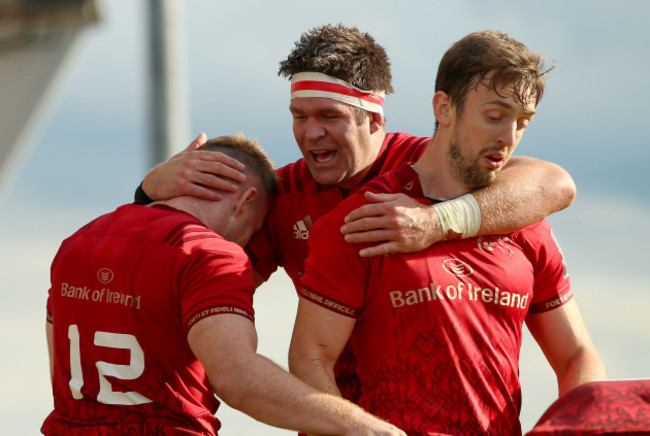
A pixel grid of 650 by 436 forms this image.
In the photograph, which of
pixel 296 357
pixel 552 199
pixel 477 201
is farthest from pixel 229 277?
pixel 552 199

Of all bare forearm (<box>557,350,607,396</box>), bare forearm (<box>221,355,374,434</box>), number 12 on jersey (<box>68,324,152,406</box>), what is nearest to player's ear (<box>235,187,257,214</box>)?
number 12 on jersey (<box>68,324,152,406</box>)

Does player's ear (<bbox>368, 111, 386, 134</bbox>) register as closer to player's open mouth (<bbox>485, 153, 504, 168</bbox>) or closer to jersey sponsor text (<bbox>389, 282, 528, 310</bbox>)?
player's open mouth (<bbox>485, 153, 504, 168</bbox>)

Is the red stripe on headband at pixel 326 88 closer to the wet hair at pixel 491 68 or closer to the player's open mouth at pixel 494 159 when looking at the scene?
the wet hair at pixel 491 68

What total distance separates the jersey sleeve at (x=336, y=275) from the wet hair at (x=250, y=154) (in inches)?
27.4

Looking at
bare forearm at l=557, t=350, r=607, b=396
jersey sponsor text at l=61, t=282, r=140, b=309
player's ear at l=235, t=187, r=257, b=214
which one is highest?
player's ear at l=235, t=187, r=257, b=214

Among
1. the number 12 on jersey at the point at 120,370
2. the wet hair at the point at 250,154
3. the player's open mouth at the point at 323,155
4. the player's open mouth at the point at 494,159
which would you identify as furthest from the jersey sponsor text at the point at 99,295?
the player's open mouth at the point at 494,159

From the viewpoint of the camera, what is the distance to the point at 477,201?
12.8ft

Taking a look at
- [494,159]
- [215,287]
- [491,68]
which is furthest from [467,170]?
[215,287]

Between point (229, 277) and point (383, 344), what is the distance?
594 millimetres

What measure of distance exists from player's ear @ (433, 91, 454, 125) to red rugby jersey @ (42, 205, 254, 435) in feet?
2.94

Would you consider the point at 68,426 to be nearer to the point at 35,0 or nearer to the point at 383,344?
the point at 383,344

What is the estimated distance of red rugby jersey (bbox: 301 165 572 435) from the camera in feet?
12.2

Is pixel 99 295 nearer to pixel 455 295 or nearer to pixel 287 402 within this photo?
pixel 287 402

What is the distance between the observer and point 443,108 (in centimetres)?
398
